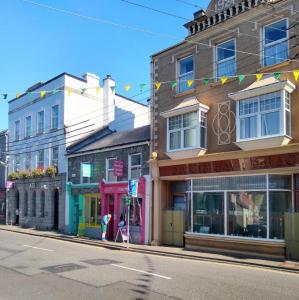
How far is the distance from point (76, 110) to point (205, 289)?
74.9 ft

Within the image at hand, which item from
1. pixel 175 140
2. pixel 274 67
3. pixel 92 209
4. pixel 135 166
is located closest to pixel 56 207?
pixel 92 209

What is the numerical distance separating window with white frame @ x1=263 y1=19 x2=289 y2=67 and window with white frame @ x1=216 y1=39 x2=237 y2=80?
61.7 inches

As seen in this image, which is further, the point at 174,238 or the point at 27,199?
the point at 27,199

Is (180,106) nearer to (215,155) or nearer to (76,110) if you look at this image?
(215,155)

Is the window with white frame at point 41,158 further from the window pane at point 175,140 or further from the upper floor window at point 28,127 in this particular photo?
the window pane at point 175,140

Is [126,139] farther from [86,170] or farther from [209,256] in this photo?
[209,256]

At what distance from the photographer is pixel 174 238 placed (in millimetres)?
20438

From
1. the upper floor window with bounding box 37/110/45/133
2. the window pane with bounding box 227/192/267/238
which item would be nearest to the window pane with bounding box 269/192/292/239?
the window pane with bounding box 227/192/267/238

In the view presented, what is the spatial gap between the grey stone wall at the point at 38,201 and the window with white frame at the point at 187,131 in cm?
1138

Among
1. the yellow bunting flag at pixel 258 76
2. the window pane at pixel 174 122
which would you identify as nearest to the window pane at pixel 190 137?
the window pane at pixel 174 122

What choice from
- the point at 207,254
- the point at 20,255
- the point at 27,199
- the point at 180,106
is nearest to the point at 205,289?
the point at 207,254

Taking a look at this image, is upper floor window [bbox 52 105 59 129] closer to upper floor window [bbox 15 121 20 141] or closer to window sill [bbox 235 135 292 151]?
upper floor window [bbox 15 121 20 141]

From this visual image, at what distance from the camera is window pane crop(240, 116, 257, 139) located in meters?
16.9

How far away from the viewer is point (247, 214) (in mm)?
17422
